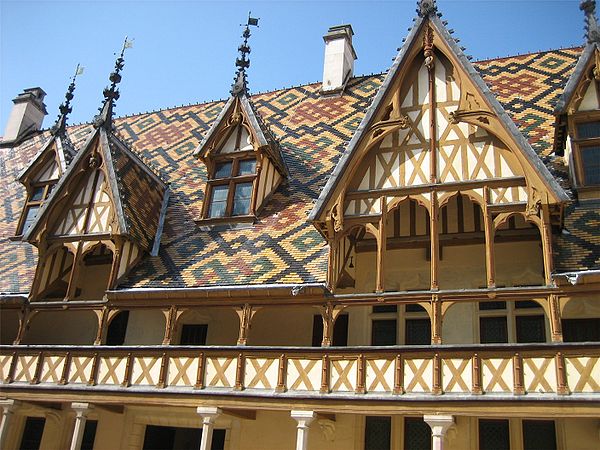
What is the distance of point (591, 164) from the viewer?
12555mm

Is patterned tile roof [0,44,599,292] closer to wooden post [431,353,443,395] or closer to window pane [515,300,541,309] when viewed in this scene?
window pane [515,300,541,309]

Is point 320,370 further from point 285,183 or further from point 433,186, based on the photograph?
point 285,183

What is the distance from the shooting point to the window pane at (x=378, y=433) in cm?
1269

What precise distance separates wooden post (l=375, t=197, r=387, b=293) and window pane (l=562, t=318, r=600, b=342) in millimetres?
3483

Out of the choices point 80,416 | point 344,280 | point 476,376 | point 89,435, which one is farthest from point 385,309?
point 89,435

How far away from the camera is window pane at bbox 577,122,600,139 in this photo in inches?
500

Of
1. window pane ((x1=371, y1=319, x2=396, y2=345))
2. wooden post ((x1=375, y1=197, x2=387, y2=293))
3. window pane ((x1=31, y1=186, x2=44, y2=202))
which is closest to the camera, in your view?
wooden post ((x1=375, y1=197, x2=387, y2=293))

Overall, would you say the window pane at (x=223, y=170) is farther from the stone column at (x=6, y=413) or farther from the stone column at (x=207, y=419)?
the stone column at (x=6, y=413)

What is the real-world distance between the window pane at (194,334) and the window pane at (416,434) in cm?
503

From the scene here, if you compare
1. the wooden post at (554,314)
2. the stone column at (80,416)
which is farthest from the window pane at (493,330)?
the stone column at (80,416)

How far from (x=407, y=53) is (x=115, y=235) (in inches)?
304

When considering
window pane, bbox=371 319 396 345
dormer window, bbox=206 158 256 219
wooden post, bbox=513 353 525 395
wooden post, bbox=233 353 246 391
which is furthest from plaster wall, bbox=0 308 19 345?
wooden post, bbox=513 353 525 395

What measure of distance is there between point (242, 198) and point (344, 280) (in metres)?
3.86

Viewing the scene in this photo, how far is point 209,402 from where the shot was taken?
12.1m
